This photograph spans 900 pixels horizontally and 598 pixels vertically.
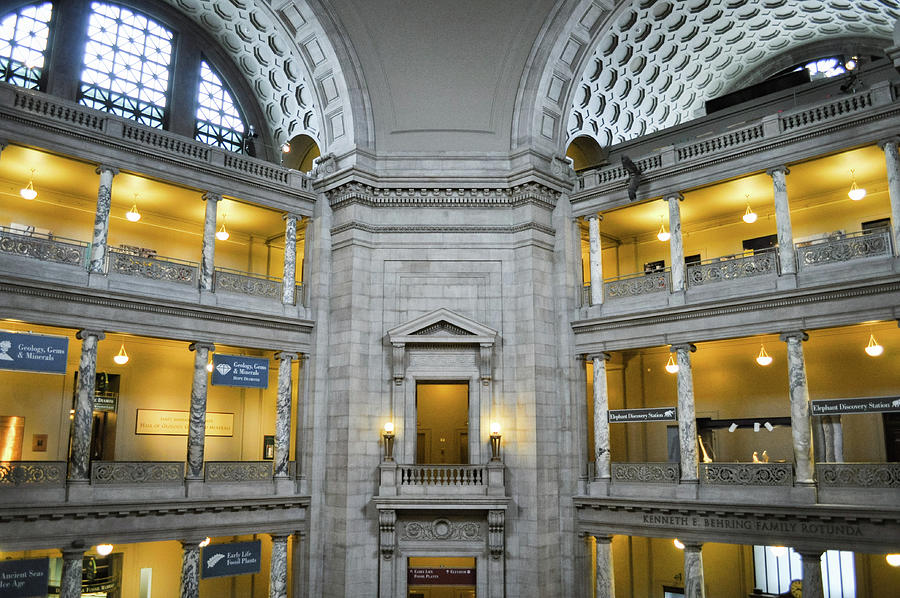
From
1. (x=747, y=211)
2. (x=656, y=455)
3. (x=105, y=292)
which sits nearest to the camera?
(x=105, y=292)

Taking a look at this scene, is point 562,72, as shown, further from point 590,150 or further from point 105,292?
point 105,292

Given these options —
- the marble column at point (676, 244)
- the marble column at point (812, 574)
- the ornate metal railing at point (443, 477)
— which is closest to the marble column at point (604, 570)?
the ornate metal railing at point (443, 477)

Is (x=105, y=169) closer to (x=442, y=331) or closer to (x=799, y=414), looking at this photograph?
(x=442, y=331)

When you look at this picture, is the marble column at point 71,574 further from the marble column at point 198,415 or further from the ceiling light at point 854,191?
the ceiling light at point 854,191

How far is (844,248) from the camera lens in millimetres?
18531

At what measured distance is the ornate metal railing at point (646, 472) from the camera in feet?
65.3

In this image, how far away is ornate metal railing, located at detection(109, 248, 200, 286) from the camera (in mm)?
19406

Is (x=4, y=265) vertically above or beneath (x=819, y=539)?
above

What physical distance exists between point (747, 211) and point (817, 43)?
8411mm

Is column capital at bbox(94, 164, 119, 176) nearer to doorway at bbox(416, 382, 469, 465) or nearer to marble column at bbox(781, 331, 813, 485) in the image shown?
doorway at bbox(416, 382, 469, 465)

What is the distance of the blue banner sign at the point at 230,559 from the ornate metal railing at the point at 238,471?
1659mm

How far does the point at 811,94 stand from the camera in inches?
939

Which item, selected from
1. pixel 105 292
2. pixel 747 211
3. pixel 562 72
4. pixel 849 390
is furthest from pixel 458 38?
pixel 849 390

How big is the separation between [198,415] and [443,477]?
6.71 metres
